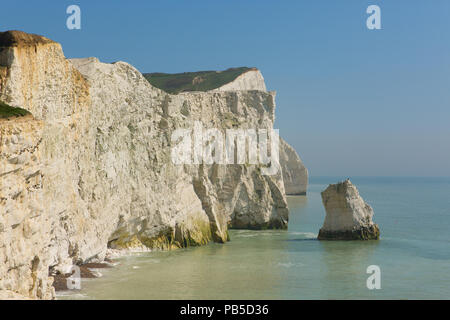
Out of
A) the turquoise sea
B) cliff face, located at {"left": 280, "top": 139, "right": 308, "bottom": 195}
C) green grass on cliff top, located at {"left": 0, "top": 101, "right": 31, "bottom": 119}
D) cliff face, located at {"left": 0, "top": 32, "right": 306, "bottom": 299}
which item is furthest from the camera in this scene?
cliff face, located at {"left": 280, "top": 139, "right": 308, "bottom": 195}

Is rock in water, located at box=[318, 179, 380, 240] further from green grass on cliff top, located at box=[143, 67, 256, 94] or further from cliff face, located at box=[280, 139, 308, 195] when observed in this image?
cliff face, located at box=[280, 139, 308, 195]

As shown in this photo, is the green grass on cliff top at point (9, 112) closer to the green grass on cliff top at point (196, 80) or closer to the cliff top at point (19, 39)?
the cliff top at point (19, 39)

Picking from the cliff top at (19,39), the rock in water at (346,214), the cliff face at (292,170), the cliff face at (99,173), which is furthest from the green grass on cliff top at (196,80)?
the cliff top at (19,39)

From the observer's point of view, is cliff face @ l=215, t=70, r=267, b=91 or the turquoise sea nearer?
the turquoise sea

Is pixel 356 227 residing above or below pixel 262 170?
below

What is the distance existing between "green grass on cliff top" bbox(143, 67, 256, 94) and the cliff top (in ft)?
148

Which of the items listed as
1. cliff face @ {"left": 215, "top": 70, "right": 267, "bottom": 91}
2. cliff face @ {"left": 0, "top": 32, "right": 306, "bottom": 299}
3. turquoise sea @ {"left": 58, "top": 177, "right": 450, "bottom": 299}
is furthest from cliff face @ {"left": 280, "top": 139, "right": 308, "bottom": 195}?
turquoise sea @ {"left": 58, "top": 177, "right": 450, "bottom": 299}

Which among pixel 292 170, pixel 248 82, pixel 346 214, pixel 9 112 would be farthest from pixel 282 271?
pixel 292 170

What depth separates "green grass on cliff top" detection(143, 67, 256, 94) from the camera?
7175 cm

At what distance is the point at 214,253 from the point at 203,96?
52.8 feet

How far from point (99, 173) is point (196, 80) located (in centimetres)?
5014

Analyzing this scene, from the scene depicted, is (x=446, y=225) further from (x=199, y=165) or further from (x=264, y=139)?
(x=199, y=165)

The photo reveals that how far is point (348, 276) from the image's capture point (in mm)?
28391
